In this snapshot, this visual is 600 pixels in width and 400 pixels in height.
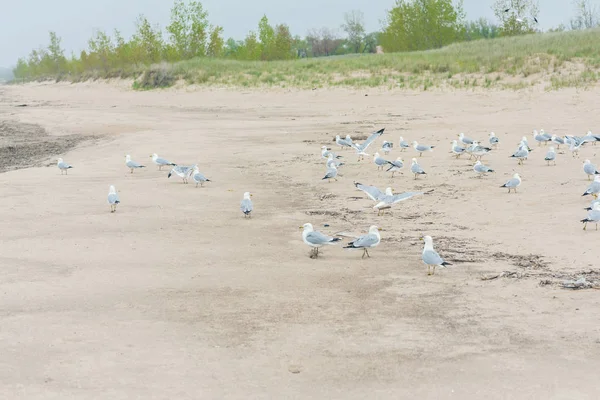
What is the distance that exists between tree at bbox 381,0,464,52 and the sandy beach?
173 feet

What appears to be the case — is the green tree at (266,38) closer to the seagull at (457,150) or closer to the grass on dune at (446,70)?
the grass on dune at (446,70)

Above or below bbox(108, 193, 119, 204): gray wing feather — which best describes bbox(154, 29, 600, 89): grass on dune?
above

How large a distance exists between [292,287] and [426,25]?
211ft

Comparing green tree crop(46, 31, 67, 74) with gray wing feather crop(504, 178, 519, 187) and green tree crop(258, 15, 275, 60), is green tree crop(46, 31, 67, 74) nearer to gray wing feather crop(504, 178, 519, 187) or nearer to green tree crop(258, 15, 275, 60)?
green tree crop(258, 15, 275, 60)

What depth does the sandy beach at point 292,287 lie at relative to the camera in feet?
18.3

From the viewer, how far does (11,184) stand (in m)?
14.7

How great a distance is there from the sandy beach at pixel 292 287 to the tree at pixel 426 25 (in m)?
52.8

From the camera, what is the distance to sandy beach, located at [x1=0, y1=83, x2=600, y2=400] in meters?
5.57

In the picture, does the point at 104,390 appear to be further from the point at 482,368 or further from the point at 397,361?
the point at 482,368

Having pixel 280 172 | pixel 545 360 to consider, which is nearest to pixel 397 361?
pixel 545 360

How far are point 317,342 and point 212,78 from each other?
39.7m

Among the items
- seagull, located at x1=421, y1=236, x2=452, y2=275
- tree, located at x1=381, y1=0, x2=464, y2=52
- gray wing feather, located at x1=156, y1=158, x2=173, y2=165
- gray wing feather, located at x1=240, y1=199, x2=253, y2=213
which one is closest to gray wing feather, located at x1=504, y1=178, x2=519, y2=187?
gray wing feather, located at x1=240, y1=199, x2=253, y2=213

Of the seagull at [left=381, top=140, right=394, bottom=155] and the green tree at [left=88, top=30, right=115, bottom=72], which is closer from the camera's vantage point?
the seagull at [left=381, top=140, right=394, bottom=155]

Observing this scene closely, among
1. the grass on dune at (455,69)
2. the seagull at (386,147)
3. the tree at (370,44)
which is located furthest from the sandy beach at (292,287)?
the tree at (370,44)
